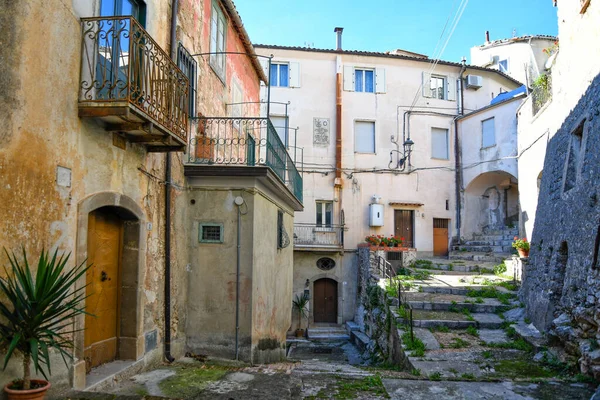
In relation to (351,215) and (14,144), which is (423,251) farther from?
(14,144)

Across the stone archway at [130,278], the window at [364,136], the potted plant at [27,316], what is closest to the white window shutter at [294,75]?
the window at [364,136]

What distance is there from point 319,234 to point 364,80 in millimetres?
8466

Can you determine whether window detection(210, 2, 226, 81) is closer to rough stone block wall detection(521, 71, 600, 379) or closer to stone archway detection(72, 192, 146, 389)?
stone archway detection(72, 192, 146, 389)

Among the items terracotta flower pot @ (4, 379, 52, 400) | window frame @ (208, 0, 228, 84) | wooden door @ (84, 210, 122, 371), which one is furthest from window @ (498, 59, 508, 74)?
terracotta flower pot @ (4, 379, 52, 400)

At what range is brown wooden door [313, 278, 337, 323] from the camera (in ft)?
70.3

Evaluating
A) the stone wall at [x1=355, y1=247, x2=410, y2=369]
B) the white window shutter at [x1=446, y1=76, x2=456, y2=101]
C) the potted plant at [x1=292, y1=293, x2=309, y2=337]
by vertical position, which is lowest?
the potted plant at [x1=292, y1=293, x2=309, y2=337]

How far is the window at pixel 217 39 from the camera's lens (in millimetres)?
10195

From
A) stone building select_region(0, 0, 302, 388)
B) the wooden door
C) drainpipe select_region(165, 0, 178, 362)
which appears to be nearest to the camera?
stone building select_region(0, 0, 302, 388)

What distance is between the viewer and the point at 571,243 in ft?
26.6

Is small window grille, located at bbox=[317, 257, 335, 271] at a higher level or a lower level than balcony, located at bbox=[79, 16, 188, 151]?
lower

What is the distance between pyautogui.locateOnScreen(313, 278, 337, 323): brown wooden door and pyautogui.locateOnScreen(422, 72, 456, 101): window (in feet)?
37.3

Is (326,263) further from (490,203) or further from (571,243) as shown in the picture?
(571,243)

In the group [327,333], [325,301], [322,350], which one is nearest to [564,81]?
[322,350]

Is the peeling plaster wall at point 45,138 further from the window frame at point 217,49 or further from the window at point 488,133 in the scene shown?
the window at point 488,133
